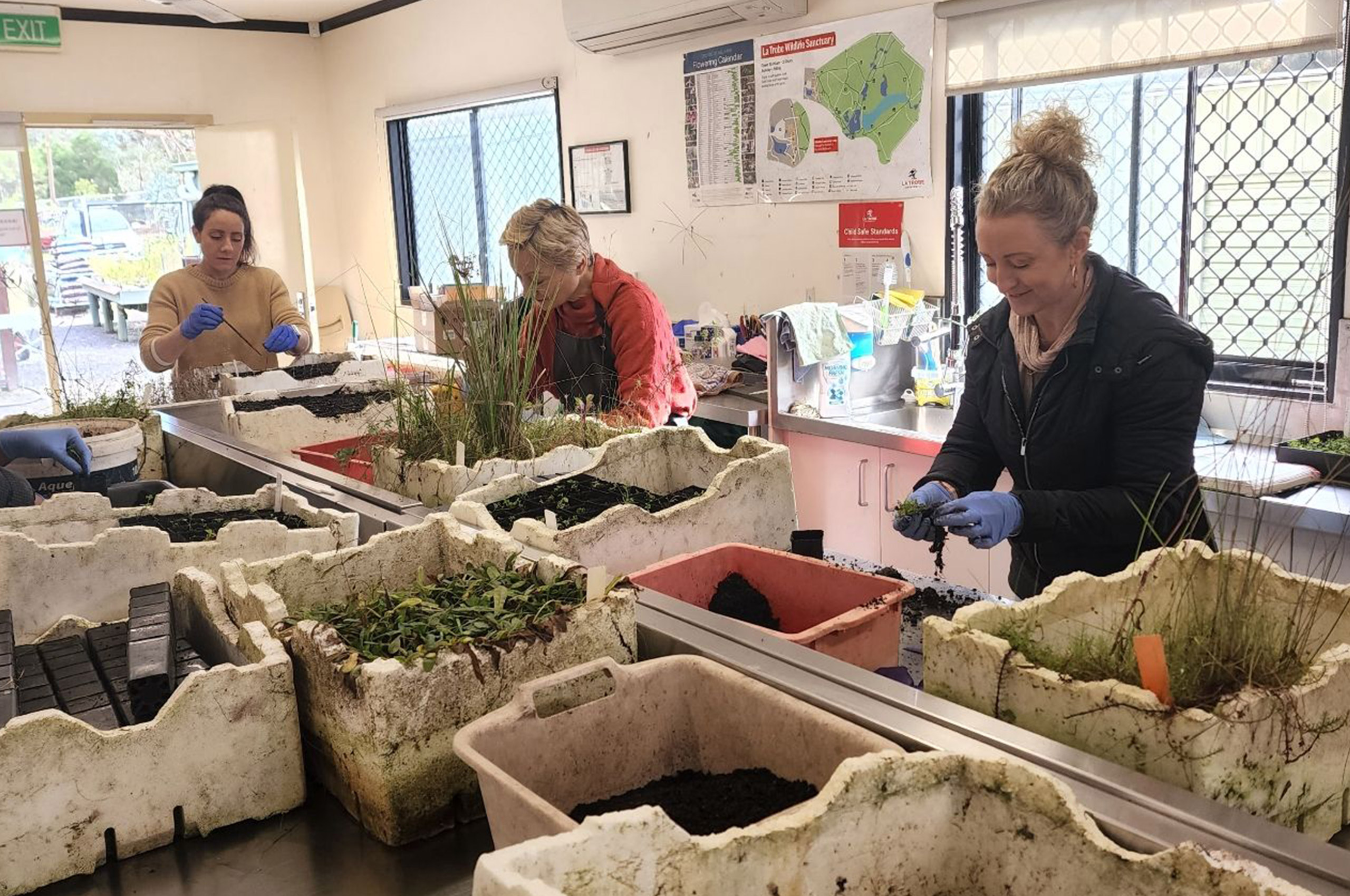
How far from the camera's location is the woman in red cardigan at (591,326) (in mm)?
3309

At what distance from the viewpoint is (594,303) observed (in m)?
3.49

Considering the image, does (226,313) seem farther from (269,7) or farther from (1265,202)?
(269,7)

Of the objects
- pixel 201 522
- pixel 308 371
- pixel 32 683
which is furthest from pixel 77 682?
pixel 308 371

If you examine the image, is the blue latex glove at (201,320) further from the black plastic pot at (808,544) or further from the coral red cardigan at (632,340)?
the black plastic pot at (808,544)

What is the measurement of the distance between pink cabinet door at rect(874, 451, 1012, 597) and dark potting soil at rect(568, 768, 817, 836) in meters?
2.29

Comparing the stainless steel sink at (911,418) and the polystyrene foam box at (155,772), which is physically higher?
the polystyrene foam box at (155,772)

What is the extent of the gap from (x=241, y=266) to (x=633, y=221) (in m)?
2.10

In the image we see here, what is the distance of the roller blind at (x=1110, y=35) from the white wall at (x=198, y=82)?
5.70 meters

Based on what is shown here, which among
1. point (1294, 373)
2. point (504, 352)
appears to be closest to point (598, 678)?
point (504, 352)

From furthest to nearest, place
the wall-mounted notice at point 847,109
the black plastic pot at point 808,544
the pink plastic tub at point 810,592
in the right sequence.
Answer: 1. the wall-mounted notice at point 847,109
2. the black plastic pot at point 808,544
3. the pink plastic tub at point 810,592

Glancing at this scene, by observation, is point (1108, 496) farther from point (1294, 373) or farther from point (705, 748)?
point (1294, 373)

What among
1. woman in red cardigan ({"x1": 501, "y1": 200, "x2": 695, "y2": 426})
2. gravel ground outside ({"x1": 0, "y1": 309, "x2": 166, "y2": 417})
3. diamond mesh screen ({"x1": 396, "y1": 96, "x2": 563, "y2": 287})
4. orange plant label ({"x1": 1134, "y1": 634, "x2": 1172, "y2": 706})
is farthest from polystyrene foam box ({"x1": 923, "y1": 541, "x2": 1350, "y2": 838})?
gravel ground outside ({"x1": 0, "y1": 309, "x2": 166, "y2": 417})

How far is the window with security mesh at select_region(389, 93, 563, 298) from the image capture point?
22.1 ft

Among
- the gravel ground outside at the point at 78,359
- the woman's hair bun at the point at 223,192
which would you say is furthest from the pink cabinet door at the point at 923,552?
the gravel ground outside at the point at 78,359
